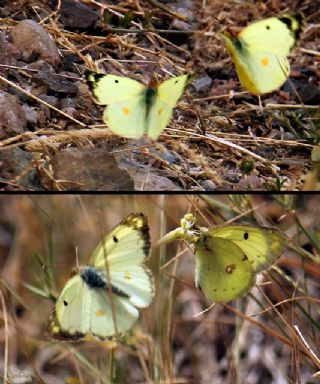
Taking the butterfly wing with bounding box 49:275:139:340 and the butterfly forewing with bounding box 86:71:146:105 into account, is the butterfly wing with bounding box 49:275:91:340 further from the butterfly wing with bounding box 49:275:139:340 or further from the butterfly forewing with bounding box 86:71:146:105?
the butterfly forewing with bounding box 86:71:146:105

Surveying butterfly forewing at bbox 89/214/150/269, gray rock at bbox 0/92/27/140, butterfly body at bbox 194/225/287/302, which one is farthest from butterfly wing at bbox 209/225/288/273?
gray rock at bbox 0/92/27/140

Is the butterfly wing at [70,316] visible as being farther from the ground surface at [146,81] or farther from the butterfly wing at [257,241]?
the ground surface at [146,81]

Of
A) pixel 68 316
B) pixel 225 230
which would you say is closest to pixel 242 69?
pixel 225 230

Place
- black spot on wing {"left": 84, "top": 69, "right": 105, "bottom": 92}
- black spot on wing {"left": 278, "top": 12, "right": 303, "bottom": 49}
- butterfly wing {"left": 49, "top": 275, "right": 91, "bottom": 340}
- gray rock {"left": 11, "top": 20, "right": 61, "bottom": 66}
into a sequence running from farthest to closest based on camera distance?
gray rock {"left": 11, "top": 20, "right": 61, "bottom": 66}
black spot on wing {"left": 278, "top": 12, "right": 303, "bottom": 49}
black spot on wing {"left": 84, "top": 69, "right": 105, "bottom": 92}
butterfly wing {"left": 49, "top": 275, "right": 91, "bottom": 340}

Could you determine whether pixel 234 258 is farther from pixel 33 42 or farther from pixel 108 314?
pixel 33 42

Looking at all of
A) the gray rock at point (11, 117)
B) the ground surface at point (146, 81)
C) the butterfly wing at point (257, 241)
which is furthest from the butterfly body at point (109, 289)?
the gray rock at point (11, 117)
